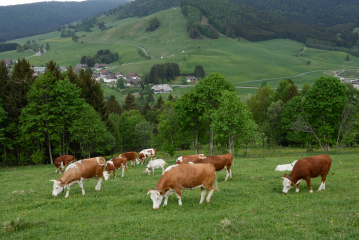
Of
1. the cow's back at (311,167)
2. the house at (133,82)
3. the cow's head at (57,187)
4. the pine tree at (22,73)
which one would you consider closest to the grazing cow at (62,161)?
the cow's head at (57,187)

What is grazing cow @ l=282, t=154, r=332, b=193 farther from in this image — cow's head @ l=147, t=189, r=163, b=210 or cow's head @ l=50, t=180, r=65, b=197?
cow's head @ l=50, t=180, r=65, b=197

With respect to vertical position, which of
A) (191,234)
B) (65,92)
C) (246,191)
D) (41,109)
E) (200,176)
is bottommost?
(246,191)

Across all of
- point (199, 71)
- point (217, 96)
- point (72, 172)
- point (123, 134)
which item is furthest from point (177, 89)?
point (72, 172)

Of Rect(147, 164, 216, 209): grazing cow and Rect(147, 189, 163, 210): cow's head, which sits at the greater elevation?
Rect(147, 164, 216, 209): grazing cow

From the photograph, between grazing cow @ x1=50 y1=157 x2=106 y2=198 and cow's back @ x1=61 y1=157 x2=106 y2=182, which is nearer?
grazing cow @ x1=50 y1=157 x2=106 y2=198

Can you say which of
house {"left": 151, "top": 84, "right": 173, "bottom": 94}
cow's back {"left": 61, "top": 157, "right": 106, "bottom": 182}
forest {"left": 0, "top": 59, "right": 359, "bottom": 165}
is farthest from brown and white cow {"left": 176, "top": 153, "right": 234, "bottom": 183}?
house {"left": 151, "top": 84, "right": 173, "bottom": 94}

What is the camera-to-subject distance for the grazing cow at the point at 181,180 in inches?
539

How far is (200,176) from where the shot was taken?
14.0 meters

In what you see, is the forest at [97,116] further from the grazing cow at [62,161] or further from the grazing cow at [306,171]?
the grazing cow at [306,171]

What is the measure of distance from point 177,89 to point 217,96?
5143 inches

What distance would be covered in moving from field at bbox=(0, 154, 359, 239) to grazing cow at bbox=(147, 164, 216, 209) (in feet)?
2.60

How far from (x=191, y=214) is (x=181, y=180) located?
79.2 inches

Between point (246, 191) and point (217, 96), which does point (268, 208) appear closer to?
point (246, 191)

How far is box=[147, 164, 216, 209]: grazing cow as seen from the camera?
13680mm
